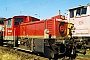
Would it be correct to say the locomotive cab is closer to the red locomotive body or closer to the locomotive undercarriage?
the red locomotive body

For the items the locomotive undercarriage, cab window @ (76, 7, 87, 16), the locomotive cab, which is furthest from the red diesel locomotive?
cab window @ (76, 7, 87, 16)

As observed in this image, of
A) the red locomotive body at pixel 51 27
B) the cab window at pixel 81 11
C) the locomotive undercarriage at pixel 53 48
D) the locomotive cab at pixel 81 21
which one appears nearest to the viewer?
the locomotive undercarriage at pixel 53 48

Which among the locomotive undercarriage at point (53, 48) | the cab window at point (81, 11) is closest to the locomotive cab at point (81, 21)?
the cab window at point (81, 11)

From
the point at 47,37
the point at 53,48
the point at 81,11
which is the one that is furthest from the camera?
the point at 81,11

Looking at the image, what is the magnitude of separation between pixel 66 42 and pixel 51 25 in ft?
5.35

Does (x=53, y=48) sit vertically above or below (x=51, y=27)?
below

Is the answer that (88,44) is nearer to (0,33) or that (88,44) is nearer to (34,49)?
(34,49)

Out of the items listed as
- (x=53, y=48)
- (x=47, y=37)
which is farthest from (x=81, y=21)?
(x=53, y=48)

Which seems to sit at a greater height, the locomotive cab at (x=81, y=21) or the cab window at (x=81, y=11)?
the cab window at (x=81, y=11)

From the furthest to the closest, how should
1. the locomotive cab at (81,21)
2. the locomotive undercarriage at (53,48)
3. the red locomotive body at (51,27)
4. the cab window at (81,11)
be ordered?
the cab window at (81,11) < the locomotive cab at (81,21) < the red locomotive body at (51,27) < the locomotive undercarriage at (53,48)

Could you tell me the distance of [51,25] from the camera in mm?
11570

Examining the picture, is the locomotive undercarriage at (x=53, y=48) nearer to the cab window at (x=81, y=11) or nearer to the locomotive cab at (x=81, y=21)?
the locomotive cab at (x=81, y=21)

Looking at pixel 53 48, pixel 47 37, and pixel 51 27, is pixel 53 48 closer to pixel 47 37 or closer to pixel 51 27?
pixel 47 37

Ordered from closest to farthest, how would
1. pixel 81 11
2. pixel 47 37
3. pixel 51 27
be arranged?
pixel 47 37 → pixel 51 27 → pixel 81 11
